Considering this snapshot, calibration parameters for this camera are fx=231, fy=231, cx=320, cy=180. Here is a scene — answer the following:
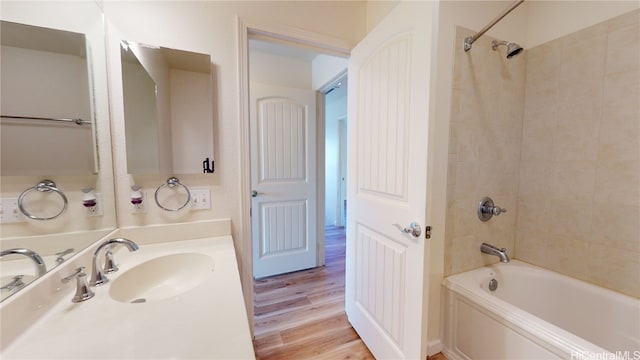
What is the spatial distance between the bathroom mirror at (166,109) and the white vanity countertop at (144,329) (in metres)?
0.61

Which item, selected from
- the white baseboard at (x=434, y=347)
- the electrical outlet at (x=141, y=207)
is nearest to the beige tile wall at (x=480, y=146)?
the white baseboard at (x=434, y=347)

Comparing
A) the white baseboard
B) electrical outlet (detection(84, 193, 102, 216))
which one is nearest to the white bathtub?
the white baseboard

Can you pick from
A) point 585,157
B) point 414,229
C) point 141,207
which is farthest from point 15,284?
point 585,157

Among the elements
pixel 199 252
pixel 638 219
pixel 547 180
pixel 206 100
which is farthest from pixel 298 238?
pixel 638 219

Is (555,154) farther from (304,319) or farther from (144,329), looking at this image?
(144,329)

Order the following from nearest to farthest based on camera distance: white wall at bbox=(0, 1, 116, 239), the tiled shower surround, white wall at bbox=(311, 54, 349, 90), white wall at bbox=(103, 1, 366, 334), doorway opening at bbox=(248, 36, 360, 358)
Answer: white wall at bbox=(0, 1, 116, 239) < white wall at bbox=(103, 1, 366, 334) < the tiled shower surround < white wall at bbox=(311, 54, 349, 90) < doorway opening at bbox=(248, 36, 360, 358)

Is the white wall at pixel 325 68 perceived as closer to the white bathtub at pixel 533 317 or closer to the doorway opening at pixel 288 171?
the doorway opening at pixel 288 171

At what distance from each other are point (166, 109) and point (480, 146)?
1.83 metres

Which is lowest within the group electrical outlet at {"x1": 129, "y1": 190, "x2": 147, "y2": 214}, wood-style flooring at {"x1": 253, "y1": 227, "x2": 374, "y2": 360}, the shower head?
wood-style flooring at {"x1": 253, "y1": 227, "x2": 374, "y2": 360}

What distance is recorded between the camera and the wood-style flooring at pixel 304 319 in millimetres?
1453

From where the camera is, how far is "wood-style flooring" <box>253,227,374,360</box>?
4.77 feet

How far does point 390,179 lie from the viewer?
1.19 meters

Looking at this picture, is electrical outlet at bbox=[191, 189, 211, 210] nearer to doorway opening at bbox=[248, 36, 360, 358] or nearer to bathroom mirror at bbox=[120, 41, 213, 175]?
bathroom mirror at bbox=[120, 41, 213, 175]

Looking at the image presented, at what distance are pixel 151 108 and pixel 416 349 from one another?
170 cm
